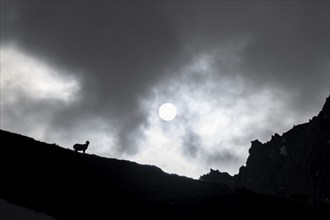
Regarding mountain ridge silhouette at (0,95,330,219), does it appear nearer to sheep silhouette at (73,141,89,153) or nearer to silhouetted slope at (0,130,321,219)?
silhouetted slope at (0,130,321,219)

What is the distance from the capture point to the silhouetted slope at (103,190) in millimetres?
35531

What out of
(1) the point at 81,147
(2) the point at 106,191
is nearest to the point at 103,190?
(2) the point at 106,191

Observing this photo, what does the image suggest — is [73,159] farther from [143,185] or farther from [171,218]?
[171,218]

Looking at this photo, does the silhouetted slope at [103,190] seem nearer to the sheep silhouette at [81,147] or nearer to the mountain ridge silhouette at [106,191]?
the mountain ridge silhouette at [106,191]

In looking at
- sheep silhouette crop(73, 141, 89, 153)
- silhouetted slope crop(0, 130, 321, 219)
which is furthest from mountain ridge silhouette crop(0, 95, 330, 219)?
sheep silhouette crop(73, 141, 89, 153)

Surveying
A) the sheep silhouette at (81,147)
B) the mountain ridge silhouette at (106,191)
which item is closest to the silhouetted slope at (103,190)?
the mountain ridge silhouette at (106,191)

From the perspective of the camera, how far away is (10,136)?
4728cm

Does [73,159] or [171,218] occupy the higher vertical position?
[73,159]

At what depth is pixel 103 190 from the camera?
127 feet

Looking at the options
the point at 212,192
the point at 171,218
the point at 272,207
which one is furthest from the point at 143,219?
the point at 272,207

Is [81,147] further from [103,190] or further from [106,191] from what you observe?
[106,191]

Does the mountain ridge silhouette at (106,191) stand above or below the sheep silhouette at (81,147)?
below

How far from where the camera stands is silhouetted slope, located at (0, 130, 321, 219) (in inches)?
1399

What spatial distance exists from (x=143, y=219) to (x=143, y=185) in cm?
763
